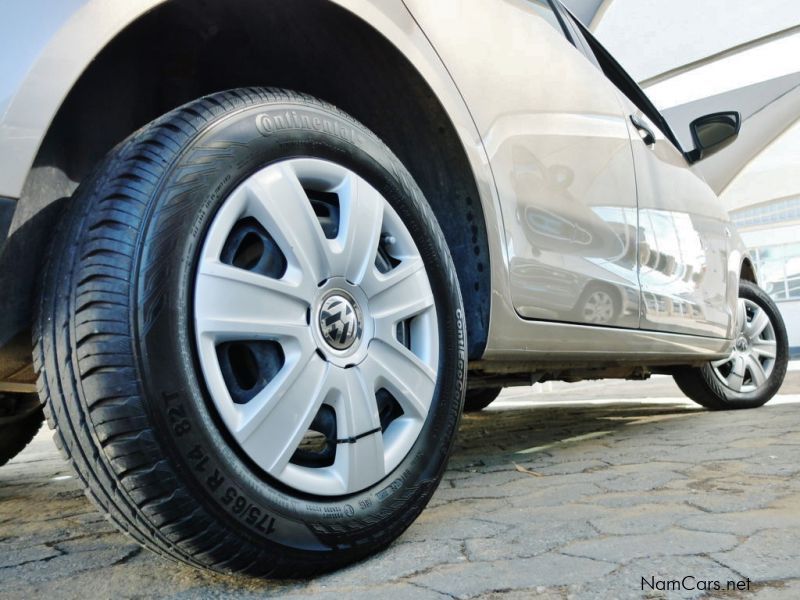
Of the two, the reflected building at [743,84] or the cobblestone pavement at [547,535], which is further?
the reflected building at [743,84]

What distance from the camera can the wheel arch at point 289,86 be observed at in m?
1.07

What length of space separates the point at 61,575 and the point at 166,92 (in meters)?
0.91

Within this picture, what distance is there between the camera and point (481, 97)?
1.50 meters

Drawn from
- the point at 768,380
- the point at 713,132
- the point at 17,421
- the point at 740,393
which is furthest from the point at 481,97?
Answer: the point at 768,380

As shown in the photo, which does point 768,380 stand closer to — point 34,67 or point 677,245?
point 677,245

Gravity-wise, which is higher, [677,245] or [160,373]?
[677,245]

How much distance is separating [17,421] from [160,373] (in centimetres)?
141

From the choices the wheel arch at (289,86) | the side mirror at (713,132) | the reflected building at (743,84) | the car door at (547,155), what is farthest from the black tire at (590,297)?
the reflected building at (743,84)

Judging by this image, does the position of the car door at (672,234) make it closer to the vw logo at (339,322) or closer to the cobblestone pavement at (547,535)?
the cobblestone pavement at (547,535)

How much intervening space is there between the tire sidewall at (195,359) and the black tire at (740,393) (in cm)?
231

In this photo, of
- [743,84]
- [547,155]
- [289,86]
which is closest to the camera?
[289,86]

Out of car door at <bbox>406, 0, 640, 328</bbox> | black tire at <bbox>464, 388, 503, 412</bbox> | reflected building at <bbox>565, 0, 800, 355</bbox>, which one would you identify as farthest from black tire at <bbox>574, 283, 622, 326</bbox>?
reflected building at <bbox>565, 0, 800, 355</bbox>

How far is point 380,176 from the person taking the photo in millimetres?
1217

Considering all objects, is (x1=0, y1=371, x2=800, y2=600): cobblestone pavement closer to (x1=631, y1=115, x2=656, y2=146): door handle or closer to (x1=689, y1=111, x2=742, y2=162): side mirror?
(x1=631, y1=115, x2=656, y2=146): door handle
